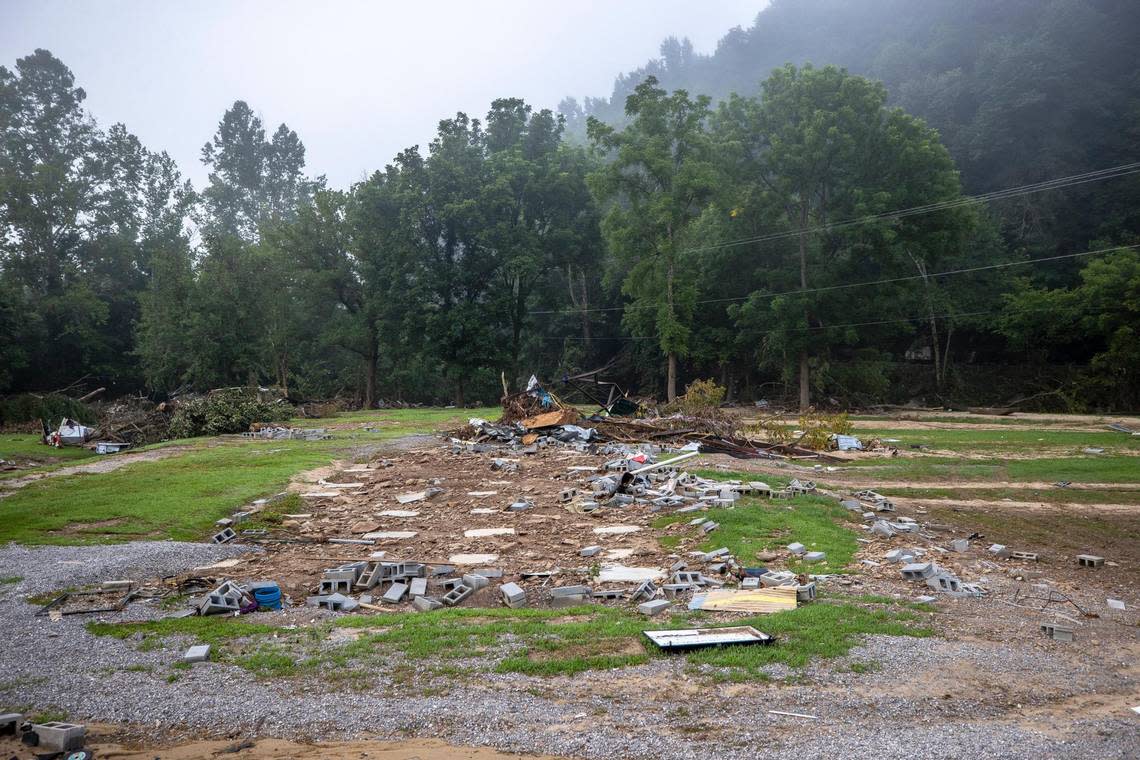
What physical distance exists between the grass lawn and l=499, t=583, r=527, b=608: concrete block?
517 centimetres

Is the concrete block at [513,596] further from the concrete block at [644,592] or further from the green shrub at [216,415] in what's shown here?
the green shrub at [216,415]

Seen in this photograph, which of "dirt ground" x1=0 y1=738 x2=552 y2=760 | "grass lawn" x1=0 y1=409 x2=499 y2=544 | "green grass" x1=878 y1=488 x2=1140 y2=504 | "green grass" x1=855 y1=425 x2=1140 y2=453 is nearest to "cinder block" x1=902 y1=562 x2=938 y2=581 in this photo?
"dirt ground" x1=0 y1=738 x2=552 y2=760

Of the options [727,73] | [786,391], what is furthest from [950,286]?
[727,73]

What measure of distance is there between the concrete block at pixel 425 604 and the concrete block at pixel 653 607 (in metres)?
1.98

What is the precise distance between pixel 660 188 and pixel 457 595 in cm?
3027

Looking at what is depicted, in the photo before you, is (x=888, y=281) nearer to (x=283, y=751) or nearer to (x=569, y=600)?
(x=569, y=600)

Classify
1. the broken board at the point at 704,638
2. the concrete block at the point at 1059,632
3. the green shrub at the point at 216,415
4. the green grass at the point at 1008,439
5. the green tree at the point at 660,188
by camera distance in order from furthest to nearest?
the green tree at the point at 660,188
the green shrub at the point at 216,415
the green grass at the point at 1008,439
the concrete block at the point at 1059,632
the broken board at the point at 704,638

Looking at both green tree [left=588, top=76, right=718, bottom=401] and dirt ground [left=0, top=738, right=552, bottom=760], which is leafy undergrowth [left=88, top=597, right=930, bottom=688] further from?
green tree [left=588, top=76, right=718, bottom=401]

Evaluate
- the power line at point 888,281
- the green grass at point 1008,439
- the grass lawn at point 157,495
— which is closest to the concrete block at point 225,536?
the grass lawn at point 157,495

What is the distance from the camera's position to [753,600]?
6.51 meters

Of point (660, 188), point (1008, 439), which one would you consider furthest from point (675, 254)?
point (1008, 439)

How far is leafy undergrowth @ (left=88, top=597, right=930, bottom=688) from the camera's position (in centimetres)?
497

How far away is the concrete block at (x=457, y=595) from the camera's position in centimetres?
698

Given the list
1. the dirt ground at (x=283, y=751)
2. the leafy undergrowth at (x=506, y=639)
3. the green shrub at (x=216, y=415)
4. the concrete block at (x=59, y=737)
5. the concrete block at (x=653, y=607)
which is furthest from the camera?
the green shrub at (x=216, y=415)
